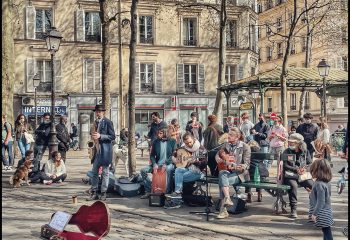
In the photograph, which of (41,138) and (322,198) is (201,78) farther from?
(322,198)

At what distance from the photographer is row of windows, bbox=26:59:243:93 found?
3192 centimetres

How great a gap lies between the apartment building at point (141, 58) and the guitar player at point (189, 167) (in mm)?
21904

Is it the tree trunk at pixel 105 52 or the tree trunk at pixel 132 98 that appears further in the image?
the tree trunk at pixel 105 52

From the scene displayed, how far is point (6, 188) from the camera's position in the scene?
11.4 m

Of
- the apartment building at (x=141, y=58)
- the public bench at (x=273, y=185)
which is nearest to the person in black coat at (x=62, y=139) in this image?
the public bench at (x=273, y=185)

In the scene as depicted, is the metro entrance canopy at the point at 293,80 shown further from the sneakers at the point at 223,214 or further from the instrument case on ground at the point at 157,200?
the sneakers at the point at 223,214

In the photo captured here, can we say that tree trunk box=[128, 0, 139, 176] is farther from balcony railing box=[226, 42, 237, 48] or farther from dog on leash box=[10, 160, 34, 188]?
balcony railing box=[226, 42, 237, 48]

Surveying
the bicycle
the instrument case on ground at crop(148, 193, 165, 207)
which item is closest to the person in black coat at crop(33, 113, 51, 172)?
the instrument case on ground at crop(148, 193, 165, 207)

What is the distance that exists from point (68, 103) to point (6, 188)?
21.1 m

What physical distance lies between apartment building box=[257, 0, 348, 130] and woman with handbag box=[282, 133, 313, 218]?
1120 inches

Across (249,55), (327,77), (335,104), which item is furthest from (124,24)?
(335,104)

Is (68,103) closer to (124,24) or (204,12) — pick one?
(124,24)

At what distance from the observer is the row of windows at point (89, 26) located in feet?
105

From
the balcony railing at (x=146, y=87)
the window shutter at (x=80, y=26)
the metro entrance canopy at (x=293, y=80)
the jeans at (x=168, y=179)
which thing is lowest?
the jeans at (x=168, y=179)
